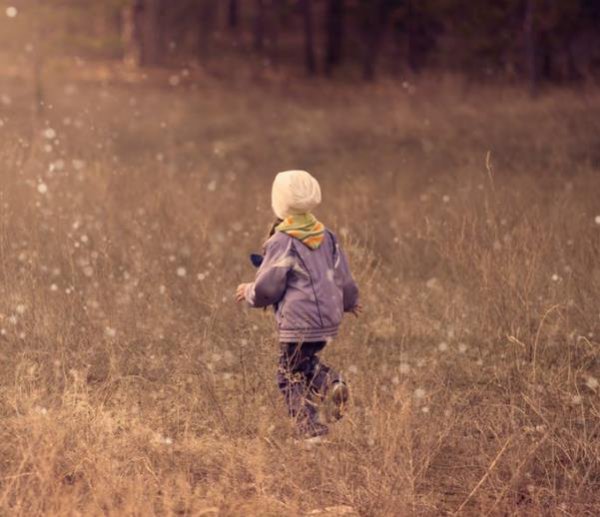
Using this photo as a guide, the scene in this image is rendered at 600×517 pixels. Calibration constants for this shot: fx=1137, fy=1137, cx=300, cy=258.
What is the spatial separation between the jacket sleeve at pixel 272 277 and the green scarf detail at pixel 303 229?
0.15 feet

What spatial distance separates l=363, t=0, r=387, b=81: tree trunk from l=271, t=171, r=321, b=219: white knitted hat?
27560 millimetres

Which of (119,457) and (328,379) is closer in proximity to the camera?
(119,457)

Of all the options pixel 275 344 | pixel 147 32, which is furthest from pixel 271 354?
pixel 147 32

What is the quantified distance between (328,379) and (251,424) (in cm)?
38

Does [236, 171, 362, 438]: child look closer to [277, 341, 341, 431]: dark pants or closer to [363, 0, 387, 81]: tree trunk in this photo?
[277, 341, 341, 431]: dark pants

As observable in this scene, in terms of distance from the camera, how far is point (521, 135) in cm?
1376

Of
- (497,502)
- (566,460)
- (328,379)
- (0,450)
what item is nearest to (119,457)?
(0,450)

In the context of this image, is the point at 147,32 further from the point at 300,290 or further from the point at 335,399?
the point at 335,399

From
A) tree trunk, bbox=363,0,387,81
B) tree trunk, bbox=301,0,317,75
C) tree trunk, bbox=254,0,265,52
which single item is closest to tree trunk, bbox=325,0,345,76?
tree trunk, bbox=301,0,317,75

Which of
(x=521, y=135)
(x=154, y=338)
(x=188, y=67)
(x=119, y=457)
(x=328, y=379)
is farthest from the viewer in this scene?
(x=188, y=67)

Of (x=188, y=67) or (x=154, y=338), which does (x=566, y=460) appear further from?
(x=188, y=67)

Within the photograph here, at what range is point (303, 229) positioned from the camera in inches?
180

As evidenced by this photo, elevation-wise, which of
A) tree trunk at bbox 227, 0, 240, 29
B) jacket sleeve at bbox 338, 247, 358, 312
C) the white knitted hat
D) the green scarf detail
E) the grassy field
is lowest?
the grassy field

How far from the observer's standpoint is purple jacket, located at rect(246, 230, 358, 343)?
451cm
